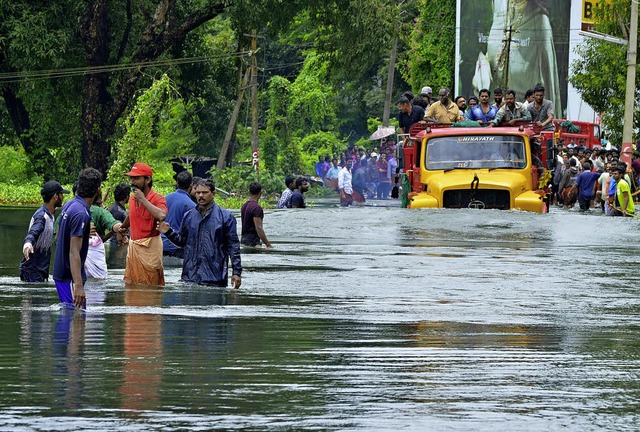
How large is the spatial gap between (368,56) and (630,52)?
734cm

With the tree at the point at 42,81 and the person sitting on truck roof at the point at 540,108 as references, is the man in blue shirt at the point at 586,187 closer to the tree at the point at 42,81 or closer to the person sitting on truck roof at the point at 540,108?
the person sitting on truck roof at the point at 540,108

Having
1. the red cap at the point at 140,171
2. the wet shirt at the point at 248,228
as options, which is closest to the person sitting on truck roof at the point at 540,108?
the wet shirt at the point at 248,228

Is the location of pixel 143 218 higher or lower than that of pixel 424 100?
lower

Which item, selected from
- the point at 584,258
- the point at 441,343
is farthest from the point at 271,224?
the point at 441,343

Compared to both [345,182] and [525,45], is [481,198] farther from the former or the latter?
[525,45]

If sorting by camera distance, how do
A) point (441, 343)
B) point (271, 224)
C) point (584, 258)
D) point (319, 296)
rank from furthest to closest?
point (271, 224)
point (584, 258)
point (319, 296)
point (441, 343)

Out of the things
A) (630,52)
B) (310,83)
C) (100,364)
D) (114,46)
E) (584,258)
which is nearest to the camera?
(100,364)

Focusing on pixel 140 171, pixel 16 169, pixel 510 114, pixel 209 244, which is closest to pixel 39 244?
pixel 140 171

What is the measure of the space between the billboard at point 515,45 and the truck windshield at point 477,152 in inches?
1633

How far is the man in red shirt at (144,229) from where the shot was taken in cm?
1432

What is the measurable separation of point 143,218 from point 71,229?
8.98 ft

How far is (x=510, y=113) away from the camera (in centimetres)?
2714

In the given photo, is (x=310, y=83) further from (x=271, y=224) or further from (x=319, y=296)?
(x=319, y=296)

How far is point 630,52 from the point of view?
42844mm
